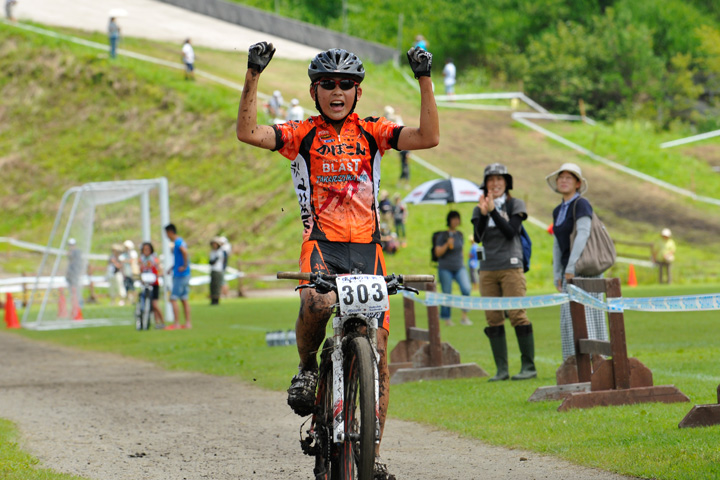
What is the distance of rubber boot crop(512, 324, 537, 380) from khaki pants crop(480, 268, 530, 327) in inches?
2.8

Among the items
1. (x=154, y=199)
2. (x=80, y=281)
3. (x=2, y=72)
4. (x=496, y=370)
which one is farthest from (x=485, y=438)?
(x=2, y=72)

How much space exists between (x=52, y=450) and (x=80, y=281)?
16331 mm

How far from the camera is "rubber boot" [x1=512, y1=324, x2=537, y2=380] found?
36.7ft

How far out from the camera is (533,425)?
8203 mm

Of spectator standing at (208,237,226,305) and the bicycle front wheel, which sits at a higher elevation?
spectator standing at (208,237,226,305)

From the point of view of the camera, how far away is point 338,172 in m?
5.87

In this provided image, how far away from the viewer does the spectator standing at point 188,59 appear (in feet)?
180

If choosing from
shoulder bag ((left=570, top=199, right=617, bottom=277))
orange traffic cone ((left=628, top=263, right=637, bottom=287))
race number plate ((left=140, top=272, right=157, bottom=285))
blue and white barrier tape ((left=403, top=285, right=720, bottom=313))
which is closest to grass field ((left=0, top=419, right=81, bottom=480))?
blue and white barrier tape ((left=403, top=285, right=720, bottom=313))

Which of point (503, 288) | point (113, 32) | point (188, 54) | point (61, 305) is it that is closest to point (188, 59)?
point (188, 54)

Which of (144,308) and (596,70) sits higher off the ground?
(596,70)

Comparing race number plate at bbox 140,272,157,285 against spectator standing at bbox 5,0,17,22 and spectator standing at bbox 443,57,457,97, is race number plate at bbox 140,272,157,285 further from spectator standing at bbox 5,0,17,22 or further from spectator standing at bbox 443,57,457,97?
spectator standing at bbox 5,0,17,22

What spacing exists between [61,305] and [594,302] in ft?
57.7

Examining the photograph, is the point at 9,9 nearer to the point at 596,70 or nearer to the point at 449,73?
the point at 449,73

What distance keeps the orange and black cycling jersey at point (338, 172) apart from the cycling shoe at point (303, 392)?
0.74m
